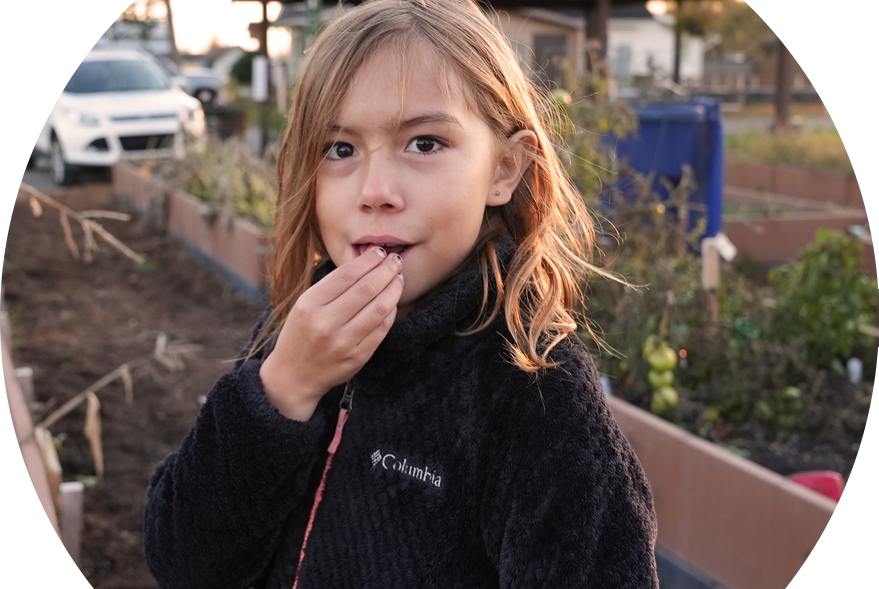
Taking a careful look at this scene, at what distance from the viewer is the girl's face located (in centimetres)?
116

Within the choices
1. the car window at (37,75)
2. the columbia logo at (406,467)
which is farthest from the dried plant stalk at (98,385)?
the car window at (37,75)

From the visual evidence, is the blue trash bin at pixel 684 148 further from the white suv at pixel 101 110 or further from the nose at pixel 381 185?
the white suv at pixel 101 110

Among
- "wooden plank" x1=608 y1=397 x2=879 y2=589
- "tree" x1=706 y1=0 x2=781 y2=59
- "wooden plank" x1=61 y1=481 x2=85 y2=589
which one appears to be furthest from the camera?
"tree" x1=706 y1=0 x2=781 y2=59

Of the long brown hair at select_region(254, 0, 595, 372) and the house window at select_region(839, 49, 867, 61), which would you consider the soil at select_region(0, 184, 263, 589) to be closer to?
the long brown hair at select_region(254, 0, 595, 372)

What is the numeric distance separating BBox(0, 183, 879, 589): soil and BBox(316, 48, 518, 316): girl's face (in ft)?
3.73

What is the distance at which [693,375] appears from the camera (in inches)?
139

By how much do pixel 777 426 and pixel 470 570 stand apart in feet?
8.17

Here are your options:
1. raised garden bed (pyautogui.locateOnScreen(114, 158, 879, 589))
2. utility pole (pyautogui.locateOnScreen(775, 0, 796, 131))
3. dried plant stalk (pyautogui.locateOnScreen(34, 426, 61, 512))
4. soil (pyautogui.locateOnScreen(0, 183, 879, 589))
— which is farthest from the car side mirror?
raised garden bed (pyautogui.locateOnScreen(114, 158, 879, 589))

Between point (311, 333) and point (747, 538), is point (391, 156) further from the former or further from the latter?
point (747, 538)

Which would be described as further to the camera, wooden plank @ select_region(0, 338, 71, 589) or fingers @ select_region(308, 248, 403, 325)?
wooden plank @ select_region(0, 338, 71, 589)

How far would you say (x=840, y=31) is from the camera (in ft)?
200

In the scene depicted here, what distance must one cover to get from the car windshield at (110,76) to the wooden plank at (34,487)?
30.9 ft

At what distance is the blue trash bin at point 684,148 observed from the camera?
5535 millimetres

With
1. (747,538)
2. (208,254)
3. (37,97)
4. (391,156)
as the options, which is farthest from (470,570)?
(37,97)
